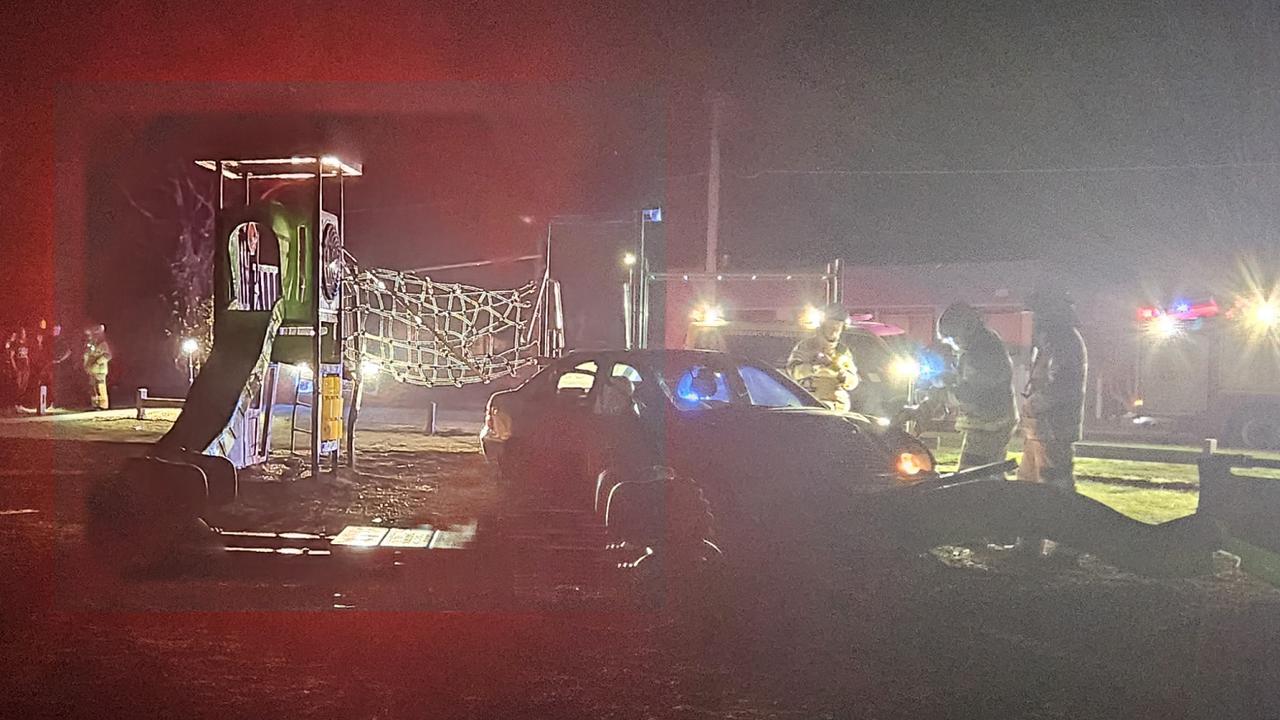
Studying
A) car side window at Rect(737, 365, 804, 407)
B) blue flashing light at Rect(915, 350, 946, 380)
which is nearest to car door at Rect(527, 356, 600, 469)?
car side window at Rect(737, 365, 804, 407)

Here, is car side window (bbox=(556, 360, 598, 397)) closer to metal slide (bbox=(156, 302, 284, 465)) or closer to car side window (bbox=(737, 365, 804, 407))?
car side window (bbox=(737, 365, 804, 407))

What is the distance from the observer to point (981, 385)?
6.53 meters

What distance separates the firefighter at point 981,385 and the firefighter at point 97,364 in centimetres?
1500

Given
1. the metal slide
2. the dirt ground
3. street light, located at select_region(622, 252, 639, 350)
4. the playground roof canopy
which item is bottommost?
the dirt ground

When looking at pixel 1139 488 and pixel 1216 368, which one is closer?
pixel 1139 488

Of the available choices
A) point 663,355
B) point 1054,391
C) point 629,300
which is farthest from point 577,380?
point 1054,391

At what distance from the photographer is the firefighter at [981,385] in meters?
6.45

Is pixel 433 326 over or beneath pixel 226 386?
over

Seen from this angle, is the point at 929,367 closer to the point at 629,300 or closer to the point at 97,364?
the point at 629,300

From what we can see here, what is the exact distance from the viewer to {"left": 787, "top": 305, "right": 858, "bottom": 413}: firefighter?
321 inches

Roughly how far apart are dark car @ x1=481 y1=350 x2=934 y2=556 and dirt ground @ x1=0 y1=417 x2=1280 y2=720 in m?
0.68

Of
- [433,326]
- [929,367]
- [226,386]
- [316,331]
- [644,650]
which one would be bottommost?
[644,650]

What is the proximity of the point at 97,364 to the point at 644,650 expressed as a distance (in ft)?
48.7

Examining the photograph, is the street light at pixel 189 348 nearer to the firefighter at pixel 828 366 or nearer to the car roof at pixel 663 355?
the car roof at pixel 663 355
